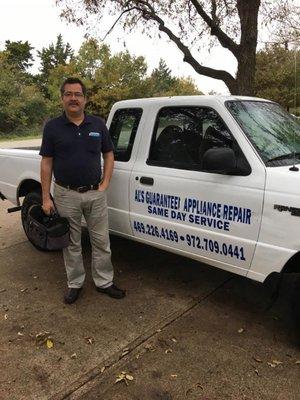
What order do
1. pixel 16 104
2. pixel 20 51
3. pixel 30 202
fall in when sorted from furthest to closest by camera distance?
pixel 20 51
pixel 16 104
pixel 30 202

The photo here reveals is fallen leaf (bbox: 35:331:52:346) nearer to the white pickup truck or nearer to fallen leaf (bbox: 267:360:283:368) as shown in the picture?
the white pickup truck

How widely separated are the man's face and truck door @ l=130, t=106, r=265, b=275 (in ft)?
2.48

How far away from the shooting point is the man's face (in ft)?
12.3

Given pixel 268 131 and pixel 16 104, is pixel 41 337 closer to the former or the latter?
pixel 268 131

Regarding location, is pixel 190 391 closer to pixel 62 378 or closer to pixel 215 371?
pixel 215 371

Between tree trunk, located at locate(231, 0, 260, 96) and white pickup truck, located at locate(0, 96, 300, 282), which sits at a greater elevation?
tree trunk, located at locate(231, 0, 260, 96)

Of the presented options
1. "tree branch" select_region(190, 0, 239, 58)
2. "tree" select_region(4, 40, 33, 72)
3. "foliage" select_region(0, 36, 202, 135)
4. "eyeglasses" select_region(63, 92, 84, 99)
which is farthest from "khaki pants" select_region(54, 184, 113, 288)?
"tree" select_region(4, 40, 33, 72)

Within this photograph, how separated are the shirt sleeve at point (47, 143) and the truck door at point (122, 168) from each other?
2.47 ft

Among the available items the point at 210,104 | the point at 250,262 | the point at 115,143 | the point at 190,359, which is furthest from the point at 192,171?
the point at 190,359

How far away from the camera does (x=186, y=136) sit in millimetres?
3859

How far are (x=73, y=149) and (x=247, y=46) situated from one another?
564cm

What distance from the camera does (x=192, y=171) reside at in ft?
12.0

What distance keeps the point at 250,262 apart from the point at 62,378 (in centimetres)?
160

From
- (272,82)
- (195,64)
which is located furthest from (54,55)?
(195,64)
